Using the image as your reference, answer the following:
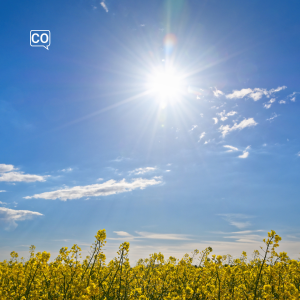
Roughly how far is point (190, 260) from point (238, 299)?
6.89 meters

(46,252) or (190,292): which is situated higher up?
(46,252)

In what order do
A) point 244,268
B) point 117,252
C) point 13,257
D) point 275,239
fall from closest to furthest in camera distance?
point 275,239, point 117,252, point 244,268, point 13,257

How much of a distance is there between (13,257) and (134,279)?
9584 mm

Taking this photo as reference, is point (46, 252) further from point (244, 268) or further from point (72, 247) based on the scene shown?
point (244, 268)

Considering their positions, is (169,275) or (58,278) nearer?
(58,278)

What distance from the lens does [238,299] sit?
5.95 m

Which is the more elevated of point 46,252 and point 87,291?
point 46,252

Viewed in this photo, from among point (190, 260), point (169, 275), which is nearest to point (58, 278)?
point (169, 275)

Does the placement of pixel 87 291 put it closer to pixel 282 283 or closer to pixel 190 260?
pixel 282 283

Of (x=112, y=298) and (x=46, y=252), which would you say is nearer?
(x=46, y=252)

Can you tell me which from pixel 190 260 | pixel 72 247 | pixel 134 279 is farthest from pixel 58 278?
pixel 190 260

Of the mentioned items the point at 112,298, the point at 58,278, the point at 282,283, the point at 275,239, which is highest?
the point at 275,239

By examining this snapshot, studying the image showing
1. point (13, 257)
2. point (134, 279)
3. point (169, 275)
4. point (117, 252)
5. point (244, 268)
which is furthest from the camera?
point (13, 257)

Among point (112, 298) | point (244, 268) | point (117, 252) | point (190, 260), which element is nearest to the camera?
point (117, 252)
